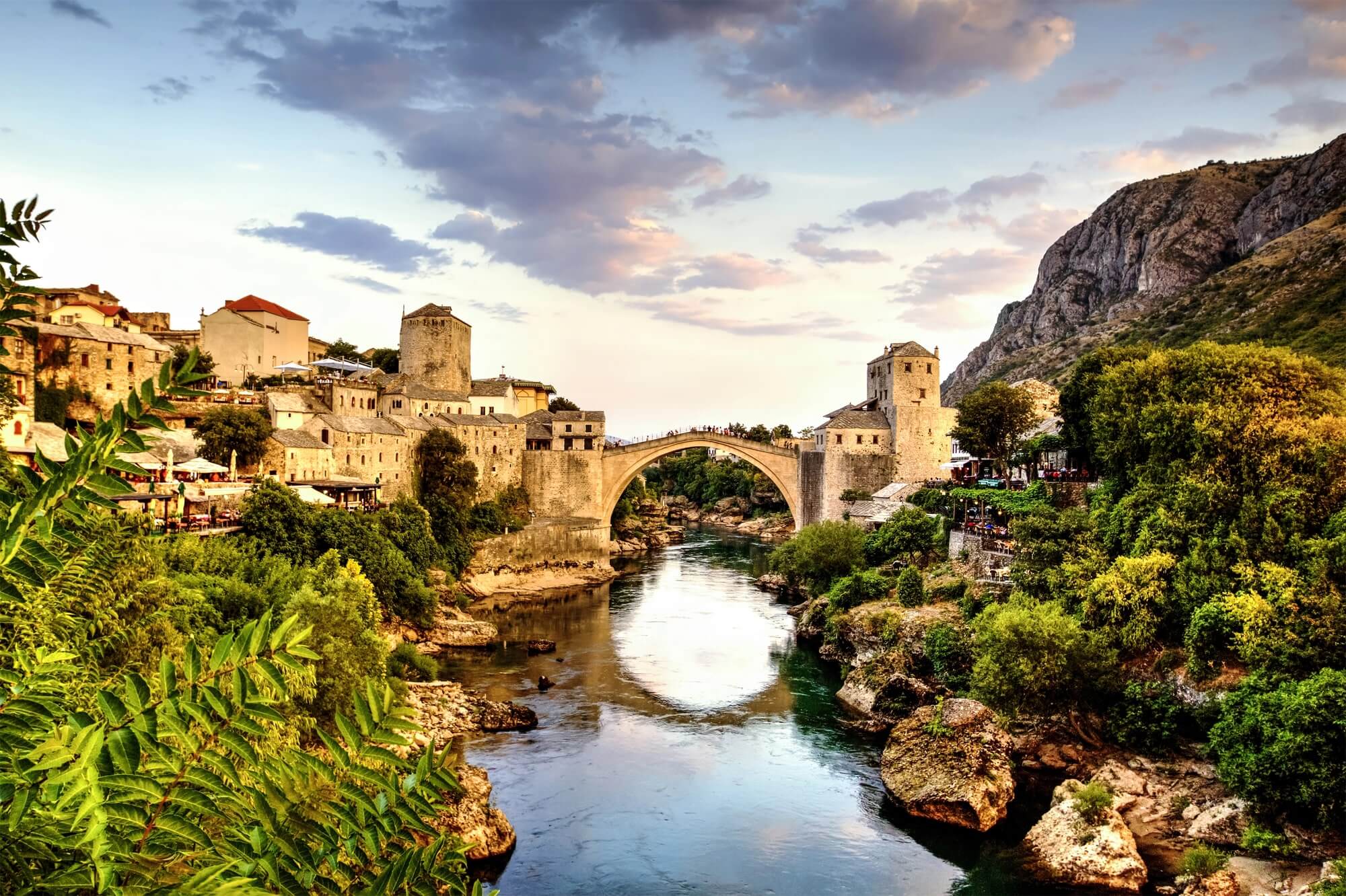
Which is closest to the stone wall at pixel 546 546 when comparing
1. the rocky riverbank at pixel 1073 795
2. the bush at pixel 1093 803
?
the rocky riverbank at pixel 1073 795

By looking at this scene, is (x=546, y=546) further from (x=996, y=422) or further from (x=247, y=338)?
(x=996, y=422)

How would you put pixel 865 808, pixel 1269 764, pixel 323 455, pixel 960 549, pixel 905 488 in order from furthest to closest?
pixel 905 488, pixel 323 455, pixel 960 549, pixel 865 808, pixel 1269 764

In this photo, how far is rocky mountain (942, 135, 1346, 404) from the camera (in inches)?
2232

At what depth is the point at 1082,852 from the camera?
50.5ft

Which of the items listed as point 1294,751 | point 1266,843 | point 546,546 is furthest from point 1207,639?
point 546,546

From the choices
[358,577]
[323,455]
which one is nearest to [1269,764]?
[358,577]

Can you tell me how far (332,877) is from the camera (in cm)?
269

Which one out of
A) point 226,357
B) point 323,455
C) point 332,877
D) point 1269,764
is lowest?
point 1269,764

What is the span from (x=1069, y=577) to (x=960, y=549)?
846 centimetres

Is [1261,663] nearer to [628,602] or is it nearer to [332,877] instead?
[332,877]

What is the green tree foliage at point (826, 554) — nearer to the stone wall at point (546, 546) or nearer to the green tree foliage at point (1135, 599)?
the stone wall at point (546, 546)

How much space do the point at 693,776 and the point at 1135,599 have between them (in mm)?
10430

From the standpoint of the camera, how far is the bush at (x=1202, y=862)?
46.3 ft

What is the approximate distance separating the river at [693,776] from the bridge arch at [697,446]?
1807cm
